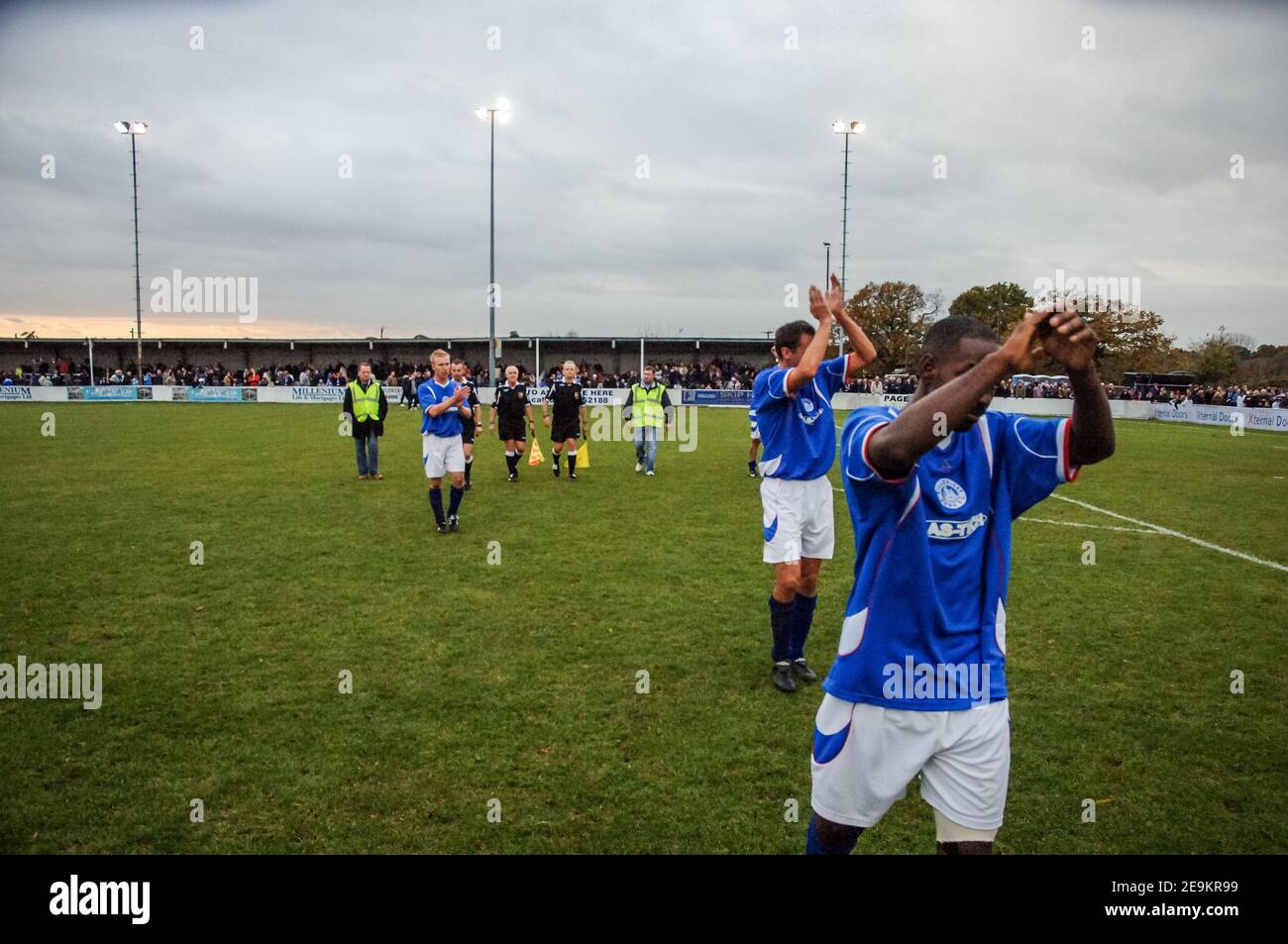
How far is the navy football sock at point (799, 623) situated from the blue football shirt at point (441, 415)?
6.68m

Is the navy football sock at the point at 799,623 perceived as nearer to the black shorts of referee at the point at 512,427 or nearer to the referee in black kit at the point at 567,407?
the black shorts of referee at the point at 512,427

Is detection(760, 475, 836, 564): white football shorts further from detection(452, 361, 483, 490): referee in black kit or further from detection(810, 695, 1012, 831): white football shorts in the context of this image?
detection(452, 361, 483, 490): referee in black kit

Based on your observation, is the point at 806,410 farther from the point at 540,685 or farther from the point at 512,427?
the point at 512,427

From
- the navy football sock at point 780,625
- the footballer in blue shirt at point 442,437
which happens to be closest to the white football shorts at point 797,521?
the navy football sock at point 780,625

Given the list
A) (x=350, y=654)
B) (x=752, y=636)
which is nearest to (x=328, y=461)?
(x=350, y=654)

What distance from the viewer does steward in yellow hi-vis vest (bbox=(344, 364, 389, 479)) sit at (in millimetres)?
16125

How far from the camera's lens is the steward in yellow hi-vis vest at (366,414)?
1612 centimetres

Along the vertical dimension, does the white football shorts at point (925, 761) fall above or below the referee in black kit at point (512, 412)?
below

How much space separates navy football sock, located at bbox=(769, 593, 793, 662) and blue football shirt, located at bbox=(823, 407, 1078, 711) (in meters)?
3.30

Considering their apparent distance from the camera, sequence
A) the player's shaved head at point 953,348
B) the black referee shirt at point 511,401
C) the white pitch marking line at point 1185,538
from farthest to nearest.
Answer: the black referee shirt at point 511,401, the white pitch marking line at point 1185,538, the player's shaved head at point 953,348

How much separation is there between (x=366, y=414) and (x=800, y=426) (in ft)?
39.9

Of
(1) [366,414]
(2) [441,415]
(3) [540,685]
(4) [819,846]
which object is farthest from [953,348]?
(1) [366,414]

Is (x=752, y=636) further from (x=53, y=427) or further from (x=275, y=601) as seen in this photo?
(x=53, y=427)

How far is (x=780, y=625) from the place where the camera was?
6.09 metres
